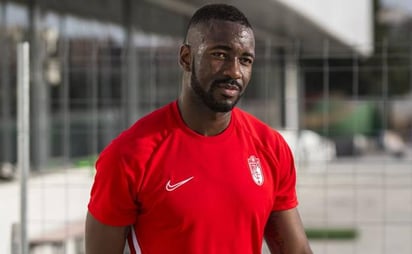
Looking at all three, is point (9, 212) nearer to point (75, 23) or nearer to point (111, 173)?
point (111, 173)

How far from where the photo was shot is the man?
2.22 metres

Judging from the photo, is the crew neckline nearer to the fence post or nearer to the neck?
the neck

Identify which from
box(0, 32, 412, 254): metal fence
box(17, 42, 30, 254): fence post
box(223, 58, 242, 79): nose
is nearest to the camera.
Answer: box(223, 58, 242, 79): nose

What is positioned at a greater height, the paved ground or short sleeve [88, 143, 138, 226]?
short sleeve [88, 143, 138, 226]

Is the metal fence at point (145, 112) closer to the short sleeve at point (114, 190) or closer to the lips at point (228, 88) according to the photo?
the short sleeve at point (114, 190)

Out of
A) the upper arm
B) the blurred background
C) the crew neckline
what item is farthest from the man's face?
the blurred background

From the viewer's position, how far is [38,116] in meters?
10.2

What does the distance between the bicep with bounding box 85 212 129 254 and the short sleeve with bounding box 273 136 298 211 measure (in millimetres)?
432

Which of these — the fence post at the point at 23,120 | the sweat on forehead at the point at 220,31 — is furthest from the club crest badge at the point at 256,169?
the fence post at the point at 23,120

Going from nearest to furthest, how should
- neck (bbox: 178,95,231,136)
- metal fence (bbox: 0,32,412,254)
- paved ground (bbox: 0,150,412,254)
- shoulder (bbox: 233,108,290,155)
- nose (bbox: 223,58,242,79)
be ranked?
1. nose (bbox: 223,58,242,79)
2. neck (bbox: 178,95,231,136)
3. shoulder (bbox: 233,108,290,155)
4. metal fence (bbox: 0,32,412,254)
5. paved ground (bbox: 0,150,412,254)

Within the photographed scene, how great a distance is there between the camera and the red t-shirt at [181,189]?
223cm

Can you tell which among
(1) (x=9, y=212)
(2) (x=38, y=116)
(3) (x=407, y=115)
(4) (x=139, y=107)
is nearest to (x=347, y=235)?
(4) (x=139, y=107)

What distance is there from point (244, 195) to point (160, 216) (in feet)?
0.73

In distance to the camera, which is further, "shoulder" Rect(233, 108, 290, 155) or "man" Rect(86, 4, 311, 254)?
"shoulder" Rect(233, 108, 290, 155)
